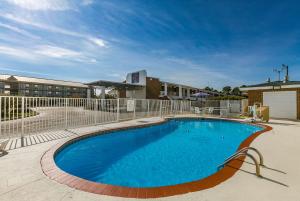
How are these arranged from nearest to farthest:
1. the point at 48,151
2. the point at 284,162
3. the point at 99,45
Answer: the point at 284,162, the point at 48,151, the point at 99,45

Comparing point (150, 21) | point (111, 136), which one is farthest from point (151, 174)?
point (150, 21)

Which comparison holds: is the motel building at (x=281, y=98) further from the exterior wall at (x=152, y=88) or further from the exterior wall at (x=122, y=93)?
the exterior wall at (x=122, y=93)

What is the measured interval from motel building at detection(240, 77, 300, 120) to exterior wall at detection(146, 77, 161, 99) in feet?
47.3

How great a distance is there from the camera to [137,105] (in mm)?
16609

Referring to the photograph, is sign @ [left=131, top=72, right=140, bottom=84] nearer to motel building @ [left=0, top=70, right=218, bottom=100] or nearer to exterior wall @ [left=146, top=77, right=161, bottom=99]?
motel building @ [left=0, top=70, right=218, bottom=100]

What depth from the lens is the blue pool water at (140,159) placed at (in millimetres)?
4738

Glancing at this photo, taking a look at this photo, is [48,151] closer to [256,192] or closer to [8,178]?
[8,178]

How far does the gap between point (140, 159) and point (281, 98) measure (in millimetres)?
17086

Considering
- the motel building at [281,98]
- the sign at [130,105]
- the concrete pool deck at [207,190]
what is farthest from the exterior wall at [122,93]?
the concrete pool deck at [207,190]

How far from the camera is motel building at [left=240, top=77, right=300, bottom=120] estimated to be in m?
16.5

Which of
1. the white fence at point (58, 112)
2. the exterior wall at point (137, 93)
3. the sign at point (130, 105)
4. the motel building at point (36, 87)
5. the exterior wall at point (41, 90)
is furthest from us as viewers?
the exterior wall at point (41, 90)

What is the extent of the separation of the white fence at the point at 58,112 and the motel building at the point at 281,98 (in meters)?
11.1

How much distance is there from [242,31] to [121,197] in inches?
650

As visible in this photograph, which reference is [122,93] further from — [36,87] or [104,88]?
[36,87]
